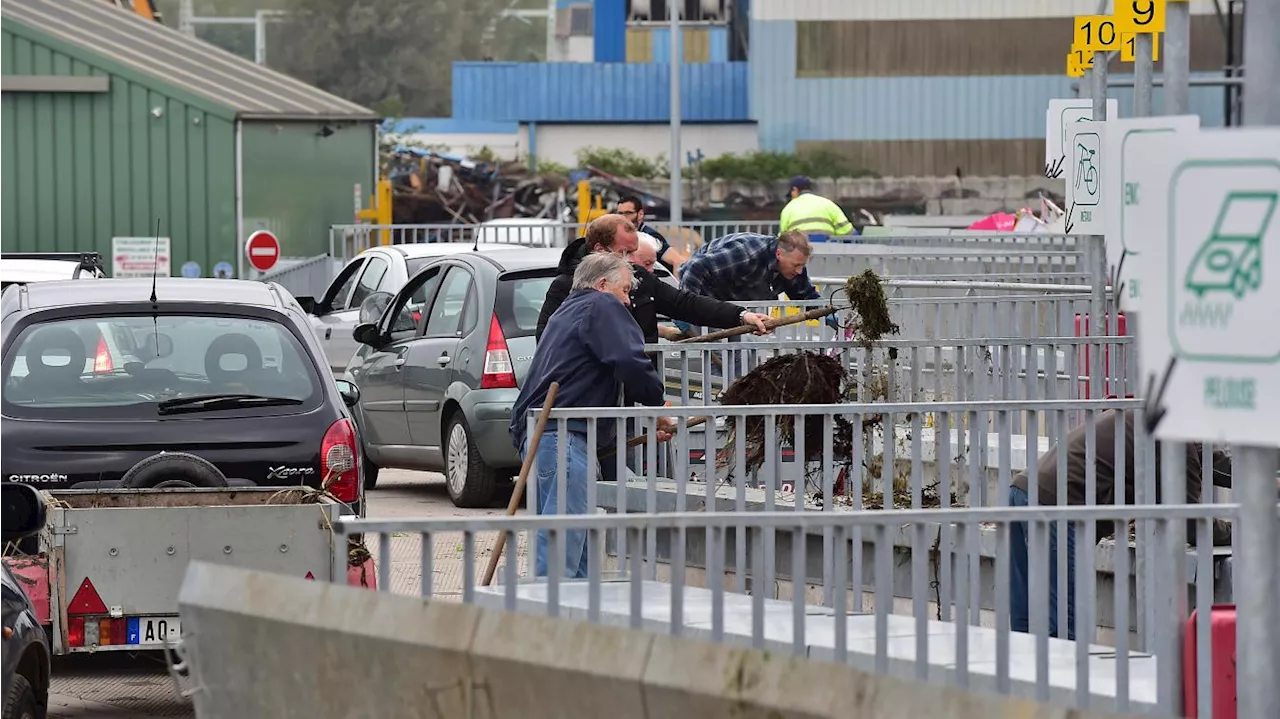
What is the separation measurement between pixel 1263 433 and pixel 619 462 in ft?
14.1

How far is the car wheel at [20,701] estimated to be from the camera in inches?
248

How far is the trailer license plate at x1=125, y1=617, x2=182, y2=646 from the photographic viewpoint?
8.32 meters

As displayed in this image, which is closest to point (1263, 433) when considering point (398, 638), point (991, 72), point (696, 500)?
point (398, 638)

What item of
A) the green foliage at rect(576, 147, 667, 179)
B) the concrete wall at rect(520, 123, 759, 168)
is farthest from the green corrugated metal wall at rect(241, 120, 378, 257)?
Result: the concrete wall at rect(520, 123, 759, 168)

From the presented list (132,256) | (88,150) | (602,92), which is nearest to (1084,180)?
(132,256)

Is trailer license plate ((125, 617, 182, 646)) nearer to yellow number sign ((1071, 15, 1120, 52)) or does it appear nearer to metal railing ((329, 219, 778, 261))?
yellow number sign ((1071, 15, 1120, 52))

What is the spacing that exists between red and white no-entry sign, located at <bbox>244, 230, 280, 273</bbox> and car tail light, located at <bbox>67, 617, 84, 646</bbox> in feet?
66.1

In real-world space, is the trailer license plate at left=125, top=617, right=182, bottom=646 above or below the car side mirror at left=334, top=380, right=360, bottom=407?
below

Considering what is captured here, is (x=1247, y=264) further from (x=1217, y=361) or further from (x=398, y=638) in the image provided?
(x=398, y=638)

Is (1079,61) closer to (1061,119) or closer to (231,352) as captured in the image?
(1061,119)

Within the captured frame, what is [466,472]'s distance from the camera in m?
13.8

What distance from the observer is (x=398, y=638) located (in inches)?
188

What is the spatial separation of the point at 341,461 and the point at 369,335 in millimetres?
5198

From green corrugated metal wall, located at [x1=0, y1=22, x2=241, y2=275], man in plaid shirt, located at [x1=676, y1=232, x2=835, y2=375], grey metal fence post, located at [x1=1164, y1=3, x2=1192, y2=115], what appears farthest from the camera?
green corrugated metal wall, located at [x1=0, y1=22, x2=241, y2=275]
